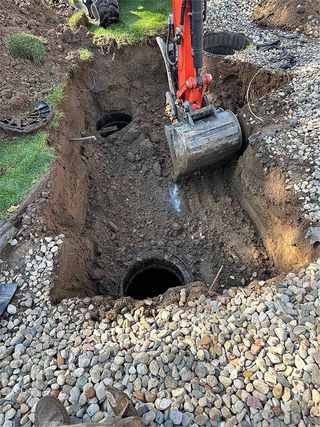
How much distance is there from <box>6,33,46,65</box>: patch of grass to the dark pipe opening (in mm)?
1883

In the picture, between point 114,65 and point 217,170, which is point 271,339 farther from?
point 114,65

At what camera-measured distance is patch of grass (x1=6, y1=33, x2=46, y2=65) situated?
28.3 feet

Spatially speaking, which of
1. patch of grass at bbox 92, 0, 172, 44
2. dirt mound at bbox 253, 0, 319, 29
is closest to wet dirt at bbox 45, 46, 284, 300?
patch of grass at bbox 92, 0, 172, 44

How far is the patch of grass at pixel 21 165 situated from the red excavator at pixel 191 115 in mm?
2314

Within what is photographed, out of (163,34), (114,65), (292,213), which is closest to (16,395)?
(292,213)

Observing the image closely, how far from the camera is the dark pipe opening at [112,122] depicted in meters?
9.15

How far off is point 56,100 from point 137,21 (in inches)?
147

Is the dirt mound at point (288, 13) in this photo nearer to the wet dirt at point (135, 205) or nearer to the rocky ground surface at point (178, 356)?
the wet dirt at point (135, 205)

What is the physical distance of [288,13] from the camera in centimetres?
943

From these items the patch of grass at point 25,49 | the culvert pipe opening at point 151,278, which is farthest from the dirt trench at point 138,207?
the patch of grass at point 25,49

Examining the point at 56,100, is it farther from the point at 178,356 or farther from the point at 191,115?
the point at 178,356

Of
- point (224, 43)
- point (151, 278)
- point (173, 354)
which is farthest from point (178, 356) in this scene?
point (224, 43)

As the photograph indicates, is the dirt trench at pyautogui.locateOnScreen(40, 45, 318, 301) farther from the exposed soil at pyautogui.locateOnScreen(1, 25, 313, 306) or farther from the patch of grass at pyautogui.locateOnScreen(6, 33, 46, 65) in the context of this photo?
the patch of grass at pyautogui.locateOnScreen(6, 33, 46, 65)

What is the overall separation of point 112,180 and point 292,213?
3827 mm
